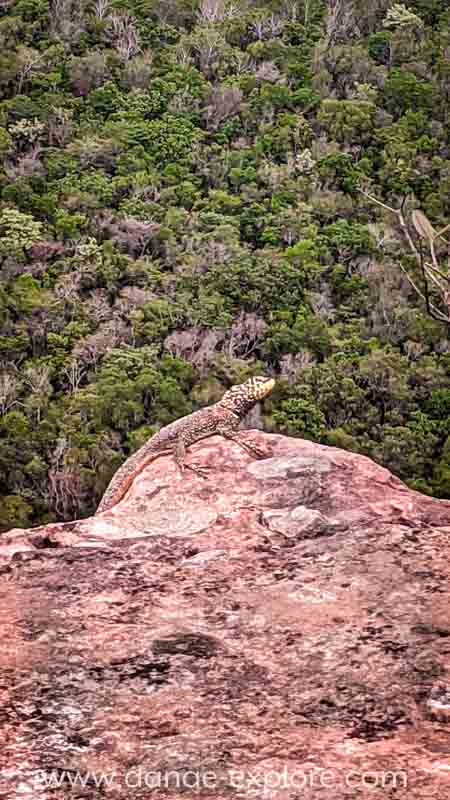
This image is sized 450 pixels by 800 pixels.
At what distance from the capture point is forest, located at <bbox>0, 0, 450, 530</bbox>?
51.7 feet

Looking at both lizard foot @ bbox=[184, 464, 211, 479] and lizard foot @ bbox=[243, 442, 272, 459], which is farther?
lizard foot @ bbox=[243, 442, 272, 459]

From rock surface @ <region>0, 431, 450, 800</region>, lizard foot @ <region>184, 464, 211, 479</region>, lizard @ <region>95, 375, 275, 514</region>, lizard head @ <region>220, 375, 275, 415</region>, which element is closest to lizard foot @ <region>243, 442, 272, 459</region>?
lizard @ <region>95, 375, 275, 514</region>

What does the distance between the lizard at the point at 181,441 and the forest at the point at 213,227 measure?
7642 millimetres

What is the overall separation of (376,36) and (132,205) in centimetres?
656

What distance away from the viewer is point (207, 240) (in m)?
18.5

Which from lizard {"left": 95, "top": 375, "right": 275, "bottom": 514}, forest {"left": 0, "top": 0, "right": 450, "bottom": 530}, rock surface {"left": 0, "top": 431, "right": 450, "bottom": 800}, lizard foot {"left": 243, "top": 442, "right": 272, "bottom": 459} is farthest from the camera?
forest {"left": 0, "top": 0, "right": 450, "bottom": 530}

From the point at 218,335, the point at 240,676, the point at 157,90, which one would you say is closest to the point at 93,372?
the point at 218,335

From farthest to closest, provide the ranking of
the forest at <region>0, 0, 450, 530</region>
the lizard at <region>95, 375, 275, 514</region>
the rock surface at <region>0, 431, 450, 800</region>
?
the forest at <region>0, 0, 450, 530</region>
the lizard at <region>95, 375, 275, 514</region>
the rock surface at <region>0, 431, 450, 800</region>

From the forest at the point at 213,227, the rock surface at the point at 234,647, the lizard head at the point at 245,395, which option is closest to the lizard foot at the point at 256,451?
the rock surface at the point at 234,647

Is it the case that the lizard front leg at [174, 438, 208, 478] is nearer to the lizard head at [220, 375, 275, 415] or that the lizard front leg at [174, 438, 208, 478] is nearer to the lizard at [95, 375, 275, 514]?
the lizard at [95, 375, 275, 514]

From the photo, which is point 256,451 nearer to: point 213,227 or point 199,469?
point 199,469

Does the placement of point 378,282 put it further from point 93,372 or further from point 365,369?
point 93,372

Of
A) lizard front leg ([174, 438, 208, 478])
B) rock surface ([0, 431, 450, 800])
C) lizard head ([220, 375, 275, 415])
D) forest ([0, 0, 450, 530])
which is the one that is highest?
rock surface ([0, 431, 450, 800])

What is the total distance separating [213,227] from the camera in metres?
18.8
